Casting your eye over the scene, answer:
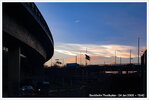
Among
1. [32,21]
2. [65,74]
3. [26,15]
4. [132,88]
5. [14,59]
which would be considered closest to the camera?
[132,88]

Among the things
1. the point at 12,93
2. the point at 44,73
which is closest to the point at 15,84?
the point at 12,93

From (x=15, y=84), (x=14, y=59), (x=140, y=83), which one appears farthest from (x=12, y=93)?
(x=140, y=83)

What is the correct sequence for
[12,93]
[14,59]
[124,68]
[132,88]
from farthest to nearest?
1. [124,68]
2. [14,59]
3. [12,93]
4. [132,88]

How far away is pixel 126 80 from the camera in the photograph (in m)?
30.6

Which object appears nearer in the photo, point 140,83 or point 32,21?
point 140,83

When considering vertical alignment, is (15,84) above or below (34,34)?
below

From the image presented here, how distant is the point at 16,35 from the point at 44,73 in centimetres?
8722

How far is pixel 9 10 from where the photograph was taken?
97.7ft

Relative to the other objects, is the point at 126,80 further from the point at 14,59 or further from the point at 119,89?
the point at 14,59

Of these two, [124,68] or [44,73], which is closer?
[124,68]

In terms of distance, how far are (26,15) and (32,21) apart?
11.4 ft

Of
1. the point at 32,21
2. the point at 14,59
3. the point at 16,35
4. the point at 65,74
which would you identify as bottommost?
the point at 65,74

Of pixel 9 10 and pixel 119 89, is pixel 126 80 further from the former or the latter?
pixel 9 10

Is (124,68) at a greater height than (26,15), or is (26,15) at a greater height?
(26,15)
